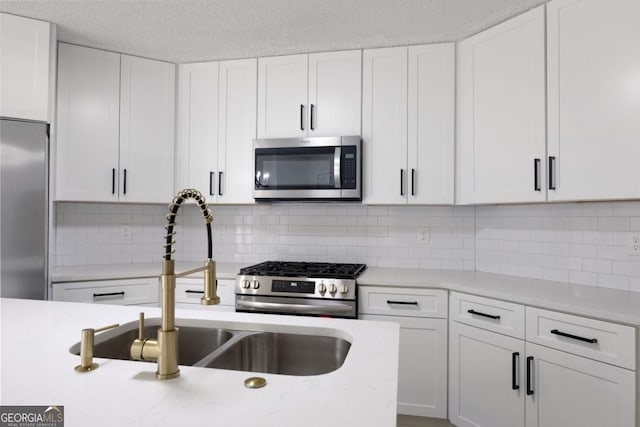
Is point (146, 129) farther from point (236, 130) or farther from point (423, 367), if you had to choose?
point (423, 367)

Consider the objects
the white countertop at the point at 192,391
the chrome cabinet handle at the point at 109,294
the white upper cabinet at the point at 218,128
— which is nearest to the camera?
the white countertop at the point at 192,391

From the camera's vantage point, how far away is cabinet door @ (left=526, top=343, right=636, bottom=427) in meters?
1.62

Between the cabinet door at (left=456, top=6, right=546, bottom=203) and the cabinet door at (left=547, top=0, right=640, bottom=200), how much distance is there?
0.08m

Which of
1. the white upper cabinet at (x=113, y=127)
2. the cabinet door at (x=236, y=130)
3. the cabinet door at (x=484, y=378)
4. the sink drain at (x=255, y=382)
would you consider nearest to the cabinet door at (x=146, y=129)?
the white upper cabinet at (x=113, y=127)

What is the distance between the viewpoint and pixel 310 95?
116 inches

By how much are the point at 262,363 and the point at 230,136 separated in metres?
2.10

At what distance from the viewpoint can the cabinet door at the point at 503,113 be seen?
2.24m

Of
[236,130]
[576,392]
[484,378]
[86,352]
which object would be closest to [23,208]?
[236,130]

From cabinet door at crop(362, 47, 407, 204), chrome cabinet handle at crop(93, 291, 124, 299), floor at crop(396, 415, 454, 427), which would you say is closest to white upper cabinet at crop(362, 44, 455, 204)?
cabinet door at crop(362, 47, 407, 204)

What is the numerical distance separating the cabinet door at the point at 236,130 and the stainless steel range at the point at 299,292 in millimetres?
682

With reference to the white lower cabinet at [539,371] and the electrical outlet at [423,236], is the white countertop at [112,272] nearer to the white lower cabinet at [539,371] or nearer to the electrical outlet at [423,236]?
the electrical outlet at [423,236]

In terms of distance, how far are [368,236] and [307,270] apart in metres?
0.64

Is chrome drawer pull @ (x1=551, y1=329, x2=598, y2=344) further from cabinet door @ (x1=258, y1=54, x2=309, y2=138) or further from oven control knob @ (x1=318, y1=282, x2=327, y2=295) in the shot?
cabinet door @ (x1=258, y1=54, x2=309, y2=138)

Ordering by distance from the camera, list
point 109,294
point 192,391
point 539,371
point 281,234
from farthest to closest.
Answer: point 281,234, point 109,294, point 539,371, point 192,391
